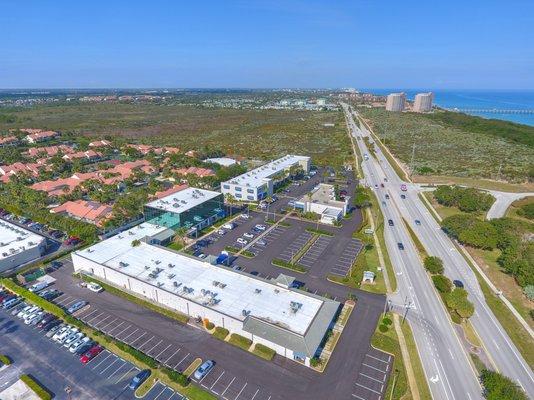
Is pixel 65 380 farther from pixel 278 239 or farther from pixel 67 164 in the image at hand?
pixel 67 164

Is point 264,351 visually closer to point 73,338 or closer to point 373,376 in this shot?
point 373,376

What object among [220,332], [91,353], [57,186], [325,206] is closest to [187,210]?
[220,332]

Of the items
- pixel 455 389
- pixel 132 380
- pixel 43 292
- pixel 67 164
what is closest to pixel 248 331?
pixel 132 380

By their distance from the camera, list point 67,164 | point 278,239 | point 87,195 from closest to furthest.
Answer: point 278,239, point 87,195, point 67,164

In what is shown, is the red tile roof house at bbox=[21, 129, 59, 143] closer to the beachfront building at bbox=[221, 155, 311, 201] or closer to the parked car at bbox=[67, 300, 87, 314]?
the beachfront building at bbox=[221, 155, 311, 201]

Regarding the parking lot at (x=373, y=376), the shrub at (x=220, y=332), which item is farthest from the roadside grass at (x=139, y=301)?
the parking lot at (x=373, y=376)

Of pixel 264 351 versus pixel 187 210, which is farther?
pixel 187 210

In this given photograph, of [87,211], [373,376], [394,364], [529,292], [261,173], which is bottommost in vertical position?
[373,376]

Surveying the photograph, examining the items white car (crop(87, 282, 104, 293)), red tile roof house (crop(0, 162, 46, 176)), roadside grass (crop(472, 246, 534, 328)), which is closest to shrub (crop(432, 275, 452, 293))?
roadside grass (crop(472, 246, 534, 328))
